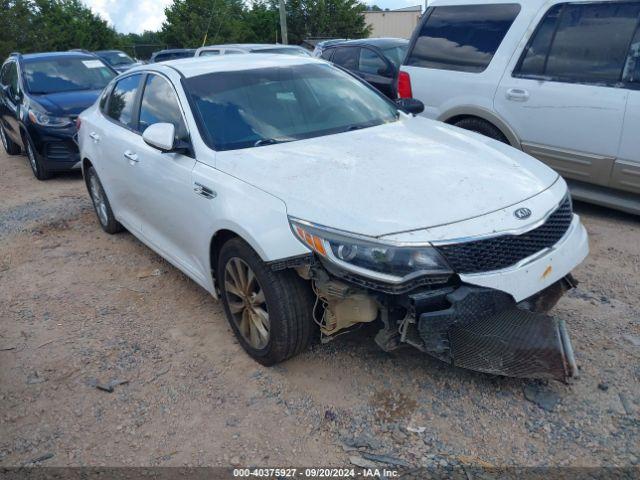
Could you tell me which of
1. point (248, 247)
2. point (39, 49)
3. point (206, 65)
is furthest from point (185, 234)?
point (39, 49)

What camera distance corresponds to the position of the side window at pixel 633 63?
15.3ft

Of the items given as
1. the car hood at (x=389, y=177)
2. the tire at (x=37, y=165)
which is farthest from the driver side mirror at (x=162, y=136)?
the tire at (x=37, y=165)

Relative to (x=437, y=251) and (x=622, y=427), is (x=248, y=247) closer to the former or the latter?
(x=437, y=251)

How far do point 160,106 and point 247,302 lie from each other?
175 cm

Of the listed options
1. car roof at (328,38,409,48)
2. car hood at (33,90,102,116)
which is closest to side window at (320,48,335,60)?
car roof at (328,38,409,48)

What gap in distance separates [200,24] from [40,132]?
3143 cm

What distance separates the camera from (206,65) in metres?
4.25

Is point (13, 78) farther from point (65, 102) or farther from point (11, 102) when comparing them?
point (65, 102)

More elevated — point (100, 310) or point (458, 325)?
point (458, 325)

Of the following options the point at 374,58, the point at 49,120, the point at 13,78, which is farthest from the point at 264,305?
the point at 13,78

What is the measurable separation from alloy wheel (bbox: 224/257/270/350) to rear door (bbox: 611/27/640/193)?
3.35 metres

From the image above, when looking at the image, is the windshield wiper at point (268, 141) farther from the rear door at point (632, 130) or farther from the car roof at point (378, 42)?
the car roof at point (378, 42)

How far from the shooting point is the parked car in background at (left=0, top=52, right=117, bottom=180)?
8.08 meters

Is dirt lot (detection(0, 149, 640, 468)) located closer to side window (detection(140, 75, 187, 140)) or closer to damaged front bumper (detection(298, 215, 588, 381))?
damaged front bumper (detection(298, 215, 588, 381))
